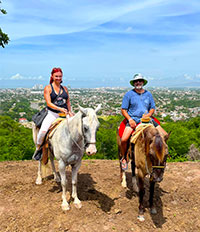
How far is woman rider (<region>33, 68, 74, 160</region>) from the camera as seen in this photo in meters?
5.80

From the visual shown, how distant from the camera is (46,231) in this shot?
469 centimetres

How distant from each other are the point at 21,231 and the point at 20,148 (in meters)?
16.4

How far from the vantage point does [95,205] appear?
5715 mm

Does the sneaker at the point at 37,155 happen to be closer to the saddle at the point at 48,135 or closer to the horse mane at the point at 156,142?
the saddle at the point at 48,135

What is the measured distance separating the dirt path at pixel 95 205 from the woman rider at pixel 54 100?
171cm

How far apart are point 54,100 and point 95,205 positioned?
126 inches


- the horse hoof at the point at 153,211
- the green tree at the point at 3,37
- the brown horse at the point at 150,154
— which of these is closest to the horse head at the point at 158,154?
the brown horse at the point at 150,154

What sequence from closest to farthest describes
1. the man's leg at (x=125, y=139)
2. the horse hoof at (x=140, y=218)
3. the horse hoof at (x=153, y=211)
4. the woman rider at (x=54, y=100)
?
1. the horse hoof at (x=140, y=218)
2. the horse hoof at (x=153, y=211)
3. the woman rider at (x=54, y=100)
4. the man's leg at (x=125, y=139)

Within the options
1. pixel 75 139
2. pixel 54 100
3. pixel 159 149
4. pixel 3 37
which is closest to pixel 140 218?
pixel 159 149

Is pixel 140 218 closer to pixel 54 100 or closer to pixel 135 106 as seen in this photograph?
pixel 135 106

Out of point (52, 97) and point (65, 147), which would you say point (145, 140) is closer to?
point (65, 147)

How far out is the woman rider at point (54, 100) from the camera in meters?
5.80

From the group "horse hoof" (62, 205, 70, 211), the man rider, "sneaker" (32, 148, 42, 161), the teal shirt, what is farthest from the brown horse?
"sneaker" (32, 148, 42, 161)

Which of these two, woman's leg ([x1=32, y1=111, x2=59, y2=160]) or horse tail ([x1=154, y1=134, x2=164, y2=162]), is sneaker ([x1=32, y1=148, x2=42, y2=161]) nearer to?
woman's leg ([x1=32, y1=111, x2=59, y2=160])
